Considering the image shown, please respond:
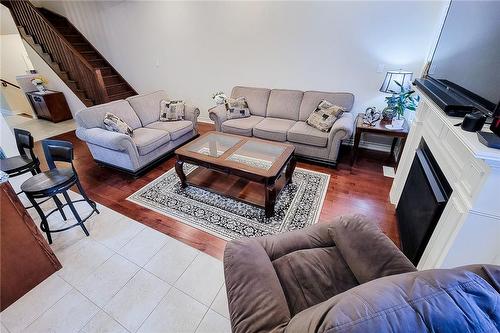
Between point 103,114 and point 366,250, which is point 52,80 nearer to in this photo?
point 103,114

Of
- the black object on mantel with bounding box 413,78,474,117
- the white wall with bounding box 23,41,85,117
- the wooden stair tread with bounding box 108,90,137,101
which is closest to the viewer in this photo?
the black object on mantel with bounding box 413,78,474,117

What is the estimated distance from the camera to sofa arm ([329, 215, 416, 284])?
1.04 metres

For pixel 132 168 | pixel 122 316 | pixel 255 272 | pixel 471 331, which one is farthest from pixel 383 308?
pixel 132 168

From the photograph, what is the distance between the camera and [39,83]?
15.7ft

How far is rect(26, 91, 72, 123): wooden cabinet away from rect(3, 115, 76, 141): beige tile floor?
0.44 feet

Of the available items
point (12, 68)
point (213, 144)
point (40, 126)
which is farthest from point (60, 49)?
point (213, 144)

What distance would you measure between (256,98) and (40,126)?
15.5ft

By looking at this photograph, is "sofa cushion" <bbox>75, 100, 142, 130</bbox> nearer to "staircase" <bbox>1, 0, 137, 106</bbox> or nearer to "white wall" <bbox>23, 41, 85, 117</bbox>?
"staircase" <bbox>1, 0, 137, 106</bbox>

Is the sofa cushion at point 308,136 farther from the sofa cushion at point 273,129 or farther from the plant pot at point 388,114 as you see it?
the plant pot at point 388,114

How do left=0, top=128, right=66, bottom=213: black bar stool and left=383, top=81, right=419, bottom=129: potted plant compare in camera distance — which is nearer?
left=0, top=128, right=66, bottom=213: black bar stool

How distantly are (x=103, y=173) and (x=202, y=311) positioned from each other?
2.50 metres

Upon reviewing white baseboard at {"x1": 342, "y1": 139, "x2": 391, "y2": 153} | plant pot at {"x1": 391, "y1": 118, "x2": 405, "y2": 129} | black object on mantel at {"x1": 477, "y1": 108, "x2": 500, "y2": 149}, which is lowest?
white baseboard at {"x1": 342, "y1": 139, "x2": 391, "y2": 153}

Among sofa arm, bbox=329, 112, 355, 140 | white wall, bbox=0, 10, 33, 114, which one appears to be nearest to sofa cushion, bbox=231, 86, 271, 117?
sofa arm, bbox=329, 112, 355, 140

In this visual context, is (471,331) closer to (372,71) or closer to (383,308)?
(383,308)
